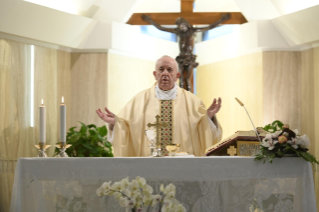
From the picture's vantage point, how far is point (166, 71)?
4.87 m

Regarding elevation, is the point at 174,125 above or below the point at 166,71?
below

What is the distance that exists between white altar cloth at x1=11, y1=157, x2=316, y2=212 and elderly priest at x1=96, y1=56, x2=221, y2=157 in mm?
1479

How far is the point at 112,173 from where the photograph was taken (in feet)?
10.1

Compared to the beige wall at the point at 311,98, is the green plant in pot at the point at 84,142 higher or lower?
lower

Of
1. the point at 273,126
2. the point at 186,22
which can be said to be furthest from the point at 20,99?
the point at 273,126

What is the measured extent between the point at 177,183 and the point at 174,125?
195 centimetres

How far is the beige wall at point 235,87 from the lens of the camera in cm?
696

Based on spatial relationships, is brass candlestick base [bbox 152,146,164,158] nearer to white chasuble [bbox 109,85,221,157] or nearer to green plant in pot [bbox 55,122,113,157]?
white chasuble [bbox 109,85,221,157]

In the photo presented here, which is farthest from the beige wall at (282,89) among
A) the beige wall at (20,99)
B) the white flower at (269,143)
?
the white flower at (269,143)

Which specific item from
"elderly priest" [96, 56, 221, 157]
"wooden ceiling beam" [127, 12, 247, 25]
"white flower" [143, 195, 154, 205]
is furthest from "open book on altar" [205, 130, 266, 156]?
"wooden ceiling beam" [127, 12, 247, 25]

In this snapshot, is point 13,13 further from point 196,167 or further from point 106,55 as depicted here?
point 196,167

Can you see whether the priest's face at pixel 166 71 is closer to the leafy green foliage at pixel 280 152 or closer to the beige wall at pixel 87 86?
the leafy green foliage at pixel 280 152

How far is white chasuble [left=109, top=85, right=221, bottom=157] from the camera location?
472 centimetres

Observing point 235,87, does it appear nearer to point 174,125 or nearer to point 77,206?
point 174,125
